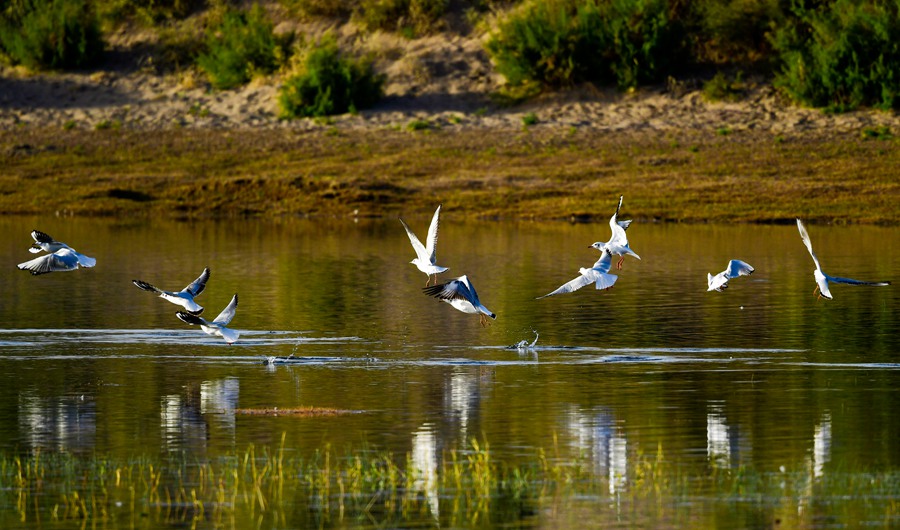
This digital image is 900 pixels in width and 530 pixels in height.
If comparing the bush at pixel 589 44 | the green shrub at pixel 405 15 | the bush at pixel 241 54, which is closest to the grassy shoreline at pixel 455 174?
the bush at pixel 589 44

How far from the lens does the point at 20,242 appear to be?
119 ft

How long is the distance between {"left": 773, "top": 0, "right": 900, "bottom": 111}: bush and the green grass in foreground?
37231mm

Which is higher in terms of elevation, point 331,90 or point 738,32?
point 738,32

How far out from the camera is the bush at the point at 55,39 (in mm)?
56406

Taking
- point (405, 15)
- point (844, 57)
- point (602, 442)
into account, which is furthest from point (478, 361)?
point (405, 15)

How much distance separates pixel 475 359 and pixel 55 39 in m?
40.2

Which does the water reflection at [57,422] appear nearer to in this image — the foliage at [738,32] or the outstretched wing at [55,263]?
the outstretched wing at [55,263]

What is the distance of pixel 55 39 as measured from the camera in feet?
186

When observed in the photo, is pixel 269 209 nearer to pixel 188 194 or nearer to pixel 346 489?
pixel 188 194

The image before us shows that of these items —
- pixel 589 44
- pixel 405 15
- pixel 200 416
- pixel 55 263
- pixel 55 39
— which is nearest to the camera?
pixel 200 416

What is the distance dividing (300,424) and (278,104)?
37.7m

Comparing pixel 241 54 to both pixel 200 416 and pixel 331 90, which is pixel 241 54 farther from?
pixel 200 416

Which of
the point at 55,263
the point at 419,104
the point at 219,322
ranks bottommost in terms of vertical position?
the point at 219,322

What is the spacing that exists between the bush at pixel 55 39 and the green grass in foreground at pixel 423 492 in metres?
44.3
